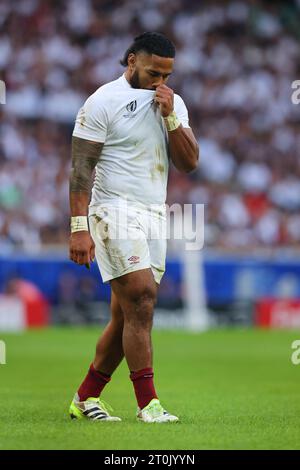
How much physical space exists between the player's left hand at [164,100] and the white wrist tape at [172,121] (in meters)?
0.03

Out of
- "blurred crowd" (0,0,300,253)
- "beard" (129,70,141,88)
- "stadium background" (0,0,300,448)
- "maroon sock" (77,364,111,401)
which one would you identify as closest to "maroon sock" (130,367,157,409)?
"maroon sock" (77,364,111,401)

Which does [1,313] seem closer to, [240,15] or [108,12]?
[108,12]

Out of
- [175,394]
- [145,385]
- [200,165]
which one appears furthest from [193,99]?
[145,385]

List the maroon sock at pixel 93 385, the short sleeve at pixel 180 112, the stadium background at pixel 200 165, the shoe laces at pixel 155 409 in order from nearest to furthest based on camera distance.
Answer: the shoe laces at pixel 155 409
the short sleeve at pixel 180 112
the maroon sock at pixel 93 385
the stadium background at pixel 200 165

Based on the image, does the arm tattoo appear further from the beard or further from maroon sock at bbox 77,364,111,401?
maroon sock at bbox 77,364,111,401

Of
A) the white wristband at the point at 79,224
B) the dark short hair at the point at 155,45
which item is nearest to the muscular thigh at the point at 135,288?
the white wristband at the point at 79,224

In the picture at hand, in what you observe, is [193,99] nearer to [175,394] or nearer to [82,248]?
[175,394]

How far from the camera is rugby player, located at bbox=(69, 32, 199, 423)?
718cm

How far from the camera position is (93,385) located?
25.3ft

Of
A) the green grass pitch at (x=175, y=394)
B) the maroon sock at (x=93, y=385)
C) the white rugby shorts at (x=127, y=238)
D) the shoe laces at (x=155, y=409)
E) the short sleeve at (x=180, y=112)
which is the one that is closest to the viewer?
the green grass pitch at (x=175, y=394)

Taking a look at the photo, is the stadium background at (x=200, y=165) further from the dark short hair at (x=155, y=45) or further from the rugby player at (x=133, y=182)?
the dark short hair at (x=155, y=45)

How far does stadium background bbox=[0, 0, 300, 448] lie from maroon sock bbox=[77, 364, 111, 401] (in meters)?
7.52

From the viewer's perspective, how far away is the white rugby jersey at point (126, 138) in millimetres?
7281

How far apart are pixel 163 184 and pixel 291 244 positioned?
16.2m
